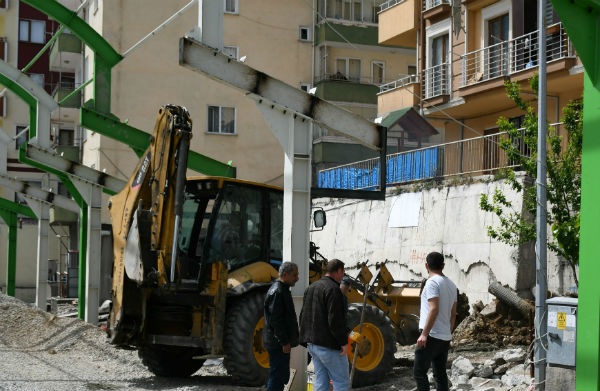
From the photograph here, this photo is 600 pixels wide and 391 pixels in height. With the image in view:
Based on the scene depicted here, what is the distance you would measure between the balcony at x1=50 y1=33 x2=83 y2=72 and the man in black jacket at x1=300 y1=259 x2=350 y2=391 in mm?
35681

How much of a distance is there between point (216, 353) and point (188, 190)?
2.68 metres

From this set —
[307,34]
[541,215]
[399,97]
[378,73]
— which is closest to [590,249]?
[541,215]

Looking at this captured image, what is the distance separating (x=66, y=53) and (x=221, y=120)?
8623 mm

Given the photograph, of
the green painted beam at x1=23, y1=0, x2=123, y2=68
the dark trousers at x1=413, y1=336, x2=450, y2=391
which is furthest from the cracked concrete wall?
the dark trousers at x1=413, y1=336, x2=450, y2=391

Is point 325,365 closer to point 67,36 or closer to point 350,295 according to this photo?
point 350,295

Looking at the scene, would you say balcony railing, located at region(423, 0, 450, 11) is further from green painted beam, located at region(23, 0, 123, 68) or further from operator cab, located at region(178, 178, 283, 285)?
operator cab, located at region(178, 178, 283, 285)

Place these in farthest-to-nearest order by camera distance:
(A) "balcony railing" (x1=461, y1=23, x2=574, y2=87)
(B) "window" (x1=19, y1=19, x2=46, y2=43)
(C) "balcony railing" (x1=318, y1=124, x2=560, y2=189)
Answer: (B) "window" (x1=19, y1=19, x2=46, y2=43)
(A) "balcony railing" (x1=461, y1=23, x2=574, y2=87)
(C) "balcony railing" (x1=318, y1=124, x2=560, y2=189)

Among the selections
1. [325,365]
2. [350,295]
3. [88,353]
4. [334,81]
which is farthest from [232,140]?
[325,365]

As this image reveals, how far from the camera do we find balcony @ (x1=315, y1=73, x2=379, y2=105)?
133 ft

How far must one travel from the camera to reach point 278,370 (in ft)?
33.2

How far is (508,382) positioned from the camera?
43.1 ft

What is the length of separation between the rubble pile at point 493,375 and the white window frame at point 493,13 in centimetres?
1419

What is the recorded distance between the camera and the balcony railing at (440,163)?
23.8 meters

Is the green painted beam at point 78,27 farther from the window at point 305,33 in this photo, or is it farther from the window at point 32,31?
the window at point 32,31
